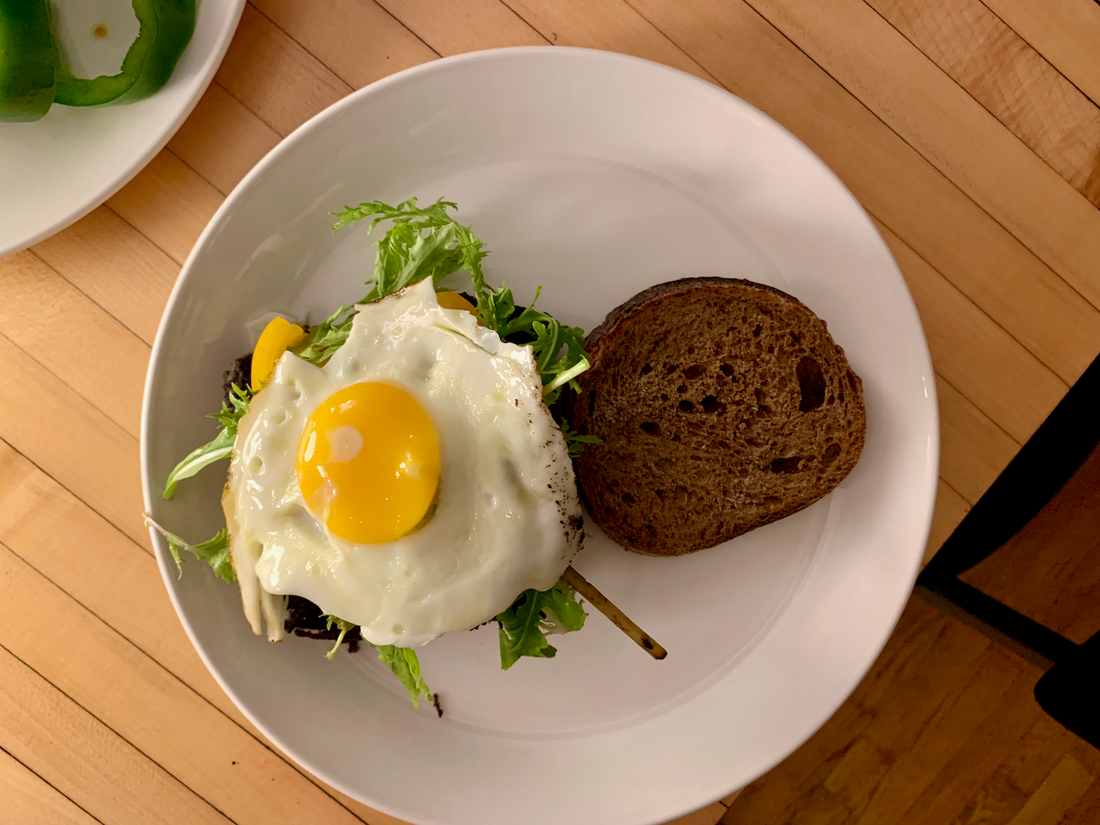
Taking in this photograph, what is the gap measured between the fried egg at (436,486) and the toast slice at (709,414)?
0.26 m

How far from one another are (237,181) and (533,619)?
4.38 feet

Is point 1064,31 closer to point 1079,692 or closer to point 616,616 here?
point 1079,692

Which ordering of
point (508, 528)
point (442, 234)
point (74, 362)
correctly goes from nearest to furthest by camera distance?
1. point (508, 528)
2. point (442, 234)
3. point (74, 362)

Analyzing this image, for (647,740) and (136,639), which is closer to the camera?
(647,740)

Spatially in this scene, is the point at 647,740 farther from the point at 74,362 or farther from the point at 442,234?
the point at 74,362

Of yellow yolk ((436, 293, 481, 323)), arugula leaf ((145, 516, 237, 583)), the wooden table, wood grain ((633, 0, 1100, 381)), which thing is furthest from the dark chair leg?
arugula leaf ((145, 516, 237, 583))

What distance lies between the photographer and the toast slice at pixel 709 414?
1.47 m

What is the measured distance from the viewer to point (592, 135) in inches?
61.4

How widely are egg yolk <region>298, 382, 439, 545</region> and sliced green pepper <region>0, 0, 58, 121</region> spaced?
3.66 ft

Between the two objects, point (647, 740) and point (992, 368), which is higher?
point (992, 368)

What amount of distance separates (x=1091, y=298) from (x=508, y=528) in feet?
5.02

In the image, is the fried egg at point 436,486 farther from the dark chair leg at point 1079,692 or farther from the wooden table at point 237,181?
the dark chair leg at point 1079,692

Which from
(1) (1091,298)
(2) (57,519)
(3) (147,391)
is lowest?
(2) (57,519)

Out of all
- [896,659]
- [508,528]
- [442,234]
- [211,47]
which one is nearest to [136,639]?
[508,528]
